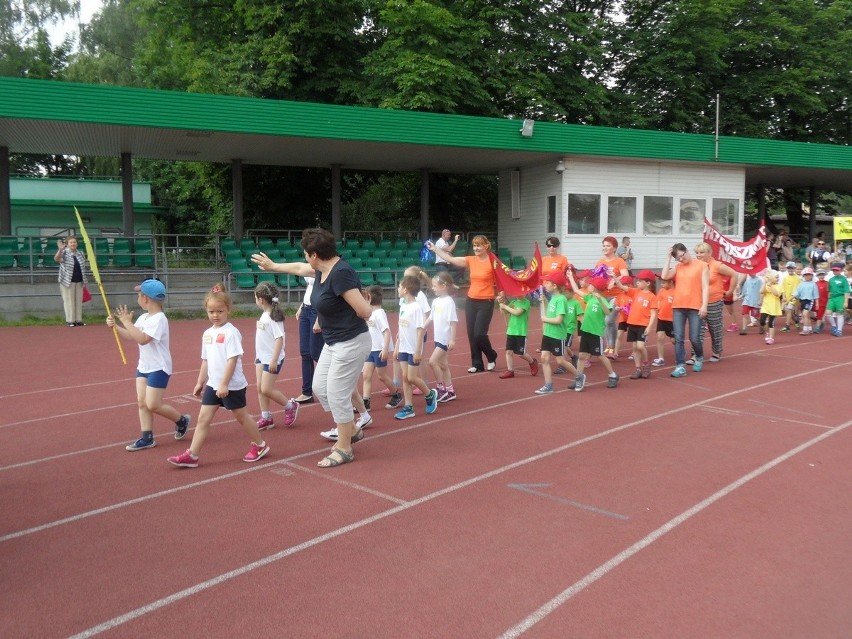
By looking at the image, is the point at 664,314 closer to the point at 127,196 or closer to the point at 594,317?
the point at 594,317

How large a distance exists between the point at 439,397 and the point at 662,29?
30835 millimetres

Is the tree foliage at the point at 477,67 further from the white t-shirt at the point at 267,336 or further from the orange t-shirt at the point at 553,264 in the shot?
the white t-shirt at the point at 267,336

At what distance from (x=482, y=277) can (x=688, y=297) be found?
3167mm

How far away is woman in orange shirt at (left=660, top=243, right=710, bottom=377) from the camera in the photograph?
11180mm

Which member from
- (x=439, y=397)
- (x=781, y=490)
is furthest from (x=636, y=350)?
(x=781, y=490)

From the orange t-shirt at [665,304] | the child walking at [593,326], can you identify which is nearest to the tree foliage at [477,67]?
the orange t-shirt at [665,304]

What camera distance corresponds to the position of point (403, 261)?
75.3 ft

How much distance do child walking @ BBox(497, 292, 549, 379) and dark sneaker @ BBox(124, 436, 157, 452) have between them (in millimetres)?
5274

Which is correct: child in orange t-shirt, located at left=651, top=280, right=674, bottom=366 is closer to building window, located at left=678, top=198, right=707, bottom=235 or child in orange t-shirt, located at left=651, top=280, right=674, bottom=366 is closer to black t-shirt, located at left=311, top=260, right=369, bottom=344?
black t-shirt, located at left=311, top=260, right=369, bottom=344

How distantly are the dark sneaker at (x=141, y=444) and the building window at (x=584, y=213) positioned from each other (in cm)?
1843

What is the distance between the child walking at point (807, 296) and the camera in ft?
52.6

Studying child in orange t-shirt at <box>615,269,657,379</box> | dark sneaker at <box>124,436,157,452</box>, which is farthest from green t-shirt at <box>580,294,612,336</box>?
dark sneaker at <box>124,436,157,452</box>

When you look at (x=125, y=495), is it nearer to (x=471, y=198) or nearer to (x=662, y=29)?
(x=471, y=198)

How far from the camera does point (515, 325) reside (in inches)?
432
